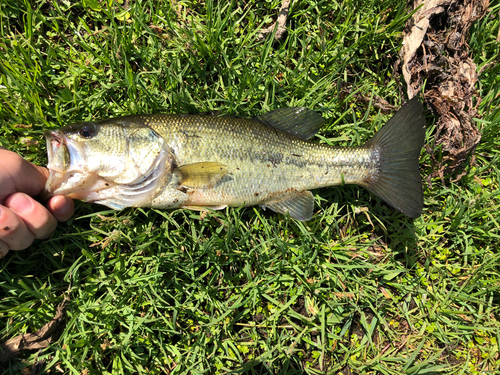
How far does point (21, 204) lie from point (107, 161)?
752 mm

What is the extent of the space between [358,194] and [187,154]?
6.07 ft

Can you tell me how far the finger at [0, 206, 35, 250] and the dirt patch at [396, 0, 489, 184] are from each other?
3914mm

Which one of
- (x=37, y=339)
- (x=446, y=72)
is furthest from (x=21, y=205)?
(x=446, y=72)

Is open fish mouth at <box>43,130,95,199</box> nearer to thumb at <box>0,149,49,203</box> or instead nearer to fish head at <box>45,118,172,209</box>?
fish head at <box>45,118,172,209</box>

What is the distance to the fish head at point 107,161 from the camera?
2.59 metres

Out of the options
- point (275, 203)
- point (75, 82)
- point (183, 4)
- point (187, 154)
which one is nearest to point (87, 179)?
point (187, 154)

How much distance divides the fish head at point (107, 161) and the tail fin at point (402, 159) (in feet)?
6.70

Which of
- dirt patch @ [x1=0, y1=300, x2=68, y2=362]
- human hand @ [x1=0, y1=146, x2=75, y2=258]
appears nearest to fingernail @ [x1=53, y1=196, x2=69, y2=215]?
human hand @ [x1=0, y1=146, x2=75, y2=258]

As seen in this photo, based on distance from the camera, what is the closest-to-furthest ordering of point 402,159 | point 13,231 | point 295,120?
point 13,231
point 402,159
point 295,120

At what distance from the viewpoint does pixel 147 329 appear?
2881 millimetres

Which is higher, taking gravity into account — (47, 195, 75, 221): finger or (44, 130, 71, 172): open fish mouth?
(44, 130, 71, 172): open fish mouth

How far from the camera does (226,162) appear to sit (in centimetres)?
282

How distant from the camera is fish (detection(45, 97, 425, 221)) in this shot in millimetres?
2639

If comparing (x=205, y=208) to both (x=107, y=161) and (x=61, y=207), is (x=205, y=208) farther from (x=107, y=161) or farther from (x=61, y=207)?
(x=61, y=207)
